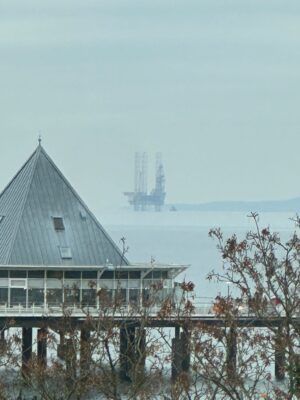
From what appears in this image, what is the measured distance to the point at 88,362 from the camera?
1983 inches

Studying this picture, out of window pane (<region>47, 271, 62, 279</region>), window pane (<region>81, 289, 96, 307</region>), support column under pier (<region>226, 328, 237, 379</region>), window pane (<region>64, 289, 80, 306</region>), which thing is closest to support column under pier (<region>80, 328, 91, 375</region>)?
support column under pier (<region>226, 328, 237, 379</region>)

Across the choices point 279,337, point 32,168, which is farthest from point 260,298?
point 32,168

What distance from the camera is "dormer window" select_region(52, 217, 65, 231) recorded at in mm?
87000

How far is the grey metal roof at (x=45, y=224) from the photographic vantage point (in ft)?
280

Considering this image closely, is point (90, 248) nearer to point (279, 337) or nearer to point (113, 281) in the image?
point (113, 281)

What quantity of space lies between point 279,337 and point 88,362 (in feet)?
34.7

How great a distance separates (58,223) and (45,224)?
54cm

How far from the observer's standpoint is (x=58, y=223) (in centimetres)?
8731

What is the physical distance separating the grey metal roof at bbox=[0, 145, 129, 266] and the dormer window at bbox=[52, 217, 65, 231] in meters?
0.14

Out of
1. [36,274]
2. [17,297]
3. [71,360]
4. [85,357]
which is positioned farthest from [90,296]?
[71,360]

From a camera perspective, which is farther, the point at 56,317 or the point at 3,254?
the point at 3,254

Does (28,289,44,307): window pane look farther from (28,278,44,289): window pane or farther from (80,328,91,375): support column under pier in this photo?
(80,328,91,375): support column under pier

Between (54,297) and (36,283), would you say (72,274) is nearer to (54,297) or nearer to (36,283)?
(36,283)

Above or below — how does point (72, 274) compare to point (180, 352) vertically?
above
